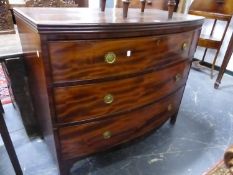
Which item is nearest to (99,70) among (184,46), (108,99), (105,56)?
(105,56)

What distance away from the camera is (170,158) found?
53.2 inches

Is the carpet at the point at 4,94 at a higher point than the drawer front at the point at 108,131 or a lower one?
lower

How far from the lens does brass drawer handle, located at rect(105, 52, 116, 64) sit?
0.83 m

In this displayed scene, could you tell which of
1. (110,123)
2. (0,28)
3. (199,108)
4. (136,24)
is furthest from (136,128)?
(0,28)

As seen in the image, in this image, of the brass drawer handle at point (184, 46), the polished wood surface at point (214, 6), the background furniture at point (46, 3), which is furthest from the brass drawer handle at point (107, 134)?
the polished wood surface at point (214, 6)

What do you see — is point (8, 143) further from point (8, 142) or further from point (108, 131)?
point (108, 131)

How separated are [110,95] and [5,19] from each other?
951mm

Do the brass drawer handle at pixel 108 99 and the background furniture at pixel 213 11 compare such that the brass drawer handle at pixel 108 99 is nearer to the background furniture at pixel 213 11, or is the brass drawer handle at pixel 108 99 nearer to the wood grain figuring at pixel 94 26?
the wood grain figuring at pixel 94 26

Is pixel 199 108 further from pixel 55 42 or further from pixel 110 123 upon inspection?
pixel 55 42

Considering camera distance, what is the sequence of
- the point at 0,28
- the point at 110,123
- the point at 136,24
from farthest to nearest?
the point at 0,28 < the point at 110,123 < the point at 136,24

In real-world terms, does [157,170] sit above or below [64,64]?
below

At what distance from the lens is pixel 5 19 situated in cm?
132

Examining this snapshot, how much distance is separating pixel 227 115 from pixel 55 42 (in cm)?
174

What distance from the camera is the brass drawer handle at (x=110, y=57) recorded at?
831 mm
